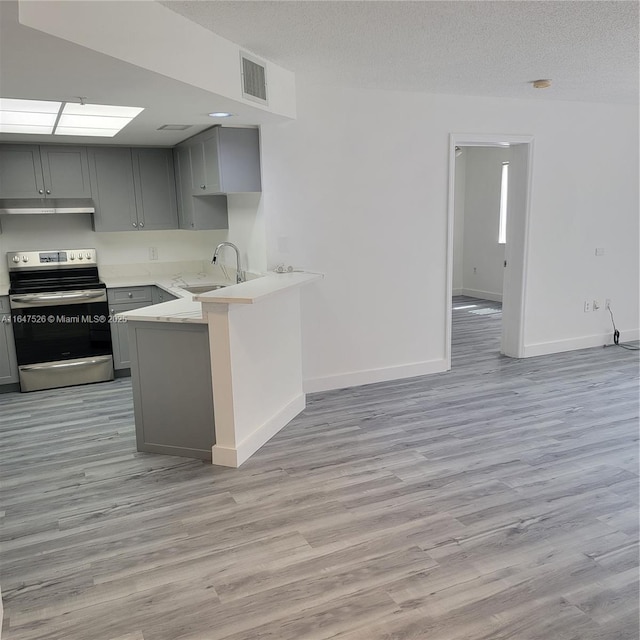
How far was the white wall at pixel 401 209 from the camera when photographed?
177 inches

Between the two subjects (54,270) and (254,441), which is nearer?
(254,441)

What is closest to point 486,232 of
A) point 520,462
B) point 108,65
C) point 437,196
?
point 437,196

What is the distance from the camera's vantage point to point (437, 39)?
327 centimetres

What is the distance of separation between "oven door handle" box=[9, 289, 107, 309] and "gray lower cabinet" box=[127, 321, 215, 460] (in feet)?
5.73

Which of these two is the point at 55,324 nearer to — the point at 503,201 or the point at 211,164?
the point at 211,164

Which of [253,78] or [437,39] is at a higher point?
[437,39]

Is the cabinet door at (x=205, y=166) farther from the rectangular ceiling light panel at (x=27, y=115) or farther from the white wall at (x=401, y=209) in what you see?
the rectangular ceiling light panel at (x=27, y=115)

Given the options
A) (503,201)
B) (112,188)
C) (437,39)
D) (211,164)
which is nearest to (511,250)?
(437,39)

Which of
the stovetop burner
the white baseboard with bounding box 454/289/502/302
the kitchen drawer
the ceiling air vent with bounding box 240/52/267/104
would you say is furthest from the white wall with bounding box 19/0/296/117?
the white baseboard with bounding box 454/289/502/302

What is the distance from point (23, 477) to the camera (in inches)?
131

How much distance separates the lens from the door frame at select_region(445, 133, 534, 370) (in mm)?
4985

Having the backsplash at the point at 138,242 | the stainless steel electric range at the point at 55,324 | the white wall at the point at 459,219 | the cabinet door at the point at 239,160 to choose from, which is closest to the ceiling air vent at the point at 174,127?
the cabinet door at the point at 239,160

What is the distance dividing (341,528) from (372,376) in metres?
2.31

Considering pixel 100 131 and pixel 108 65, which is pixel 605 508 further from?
pixel 100 131
